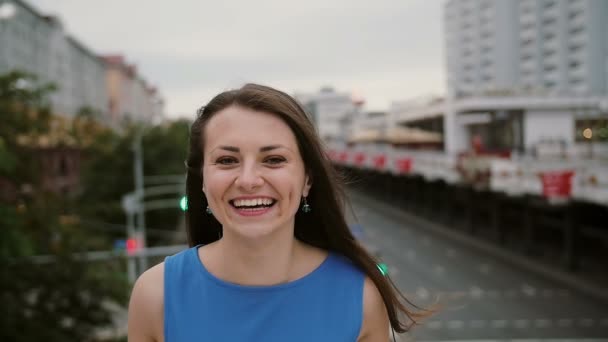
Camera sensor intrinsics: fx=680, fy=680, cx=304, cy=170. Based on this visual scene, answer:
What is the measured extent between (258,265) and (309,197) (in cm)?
33

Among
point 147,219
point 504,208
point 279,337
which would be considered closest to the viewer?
point 279,337

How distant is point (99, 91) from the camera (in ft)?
269

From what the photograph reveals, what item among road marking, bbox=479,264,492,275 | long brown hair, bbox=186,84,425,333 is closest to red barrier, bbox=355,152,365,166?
road marking, bbox=479,264,492,275

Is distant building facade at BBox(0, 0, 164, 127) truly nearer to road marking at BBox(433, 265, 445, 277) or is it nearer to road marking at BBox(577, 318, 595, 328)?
Answer: road marking at BBox(433, 265, 445, 277)

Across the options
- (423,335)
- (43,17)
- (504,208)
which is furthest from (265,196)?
(43,17)

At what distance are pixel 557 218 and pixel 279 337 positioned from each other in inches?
1318

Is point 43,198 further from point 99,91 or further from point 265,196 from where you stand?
point 99,91

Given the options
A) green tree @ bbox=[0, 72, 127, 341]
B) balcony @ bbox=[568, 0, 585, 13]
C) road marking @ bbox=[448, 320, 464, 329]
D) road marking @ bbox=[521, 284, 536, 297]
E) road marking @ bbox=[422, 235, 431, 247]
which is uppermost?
balcony @ bbox=[568, 0, 585, 13]

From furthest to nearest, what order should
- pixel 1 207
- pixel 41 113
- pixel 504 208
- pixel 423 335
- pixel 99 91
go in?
pixel 99 91 < pixel 504 208 < pixel 423 335 < pixel 41 113 < pixel 1 207

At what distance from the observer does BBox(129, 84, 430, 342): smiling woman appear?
1.92m

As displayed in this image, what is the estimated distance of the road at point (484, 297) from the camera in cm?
2261

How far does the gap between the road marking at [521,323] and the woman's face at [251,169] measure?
23153mm

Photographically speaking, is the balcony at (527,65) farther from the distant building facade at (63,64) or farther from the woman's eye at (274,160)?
the woman's eye at (274,160)

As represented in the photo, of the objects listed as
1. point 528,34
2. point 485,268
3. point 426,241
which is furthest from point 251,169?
point 528,34
